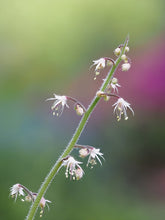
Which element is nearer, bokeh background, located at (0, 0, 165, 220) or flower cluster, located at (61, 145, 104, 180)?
flower cluster, located at (61, 145, 104, 180)

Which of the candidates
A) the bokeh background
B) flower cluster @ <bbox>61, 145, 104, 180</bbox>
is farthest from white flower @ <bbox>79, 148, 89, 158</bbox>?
the bokeh background

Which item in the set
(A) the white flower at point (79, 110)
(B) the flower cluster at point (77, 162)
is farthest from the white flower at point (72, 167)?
(A) the white flower at point (79, 110)

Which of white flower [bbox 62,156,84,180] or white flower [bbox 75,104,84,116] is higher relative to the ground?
white flower [bbox 75,104,84,116]

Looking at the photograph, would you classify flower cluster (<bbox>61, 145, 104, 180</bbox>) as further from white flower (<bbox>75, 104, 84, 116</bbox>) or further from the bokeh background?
the bokeh background

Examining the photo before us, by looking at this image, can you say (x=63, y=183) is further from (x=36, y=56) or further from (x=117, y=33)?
(x=117, y=33)

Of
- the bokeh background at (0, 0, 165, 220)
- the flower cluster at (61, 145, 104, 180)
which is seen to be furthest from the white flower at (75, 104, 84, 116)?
the bokeh background at (0, 0, 165, 220)

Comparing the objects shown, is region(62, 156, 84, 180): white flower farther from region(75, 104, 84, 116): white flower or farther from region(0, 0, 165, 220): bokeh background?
region(0, 0, 165, 220): bokeh background

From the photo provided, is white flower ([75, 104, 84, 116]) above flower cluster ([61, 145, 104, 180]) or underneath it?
above

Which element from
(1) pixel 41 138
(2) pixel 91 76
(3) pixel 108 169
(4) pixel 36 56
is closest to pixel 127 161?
(3) pixel 108 169

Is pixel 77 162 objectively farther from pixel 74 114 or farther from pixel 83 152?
pixel 74 114
